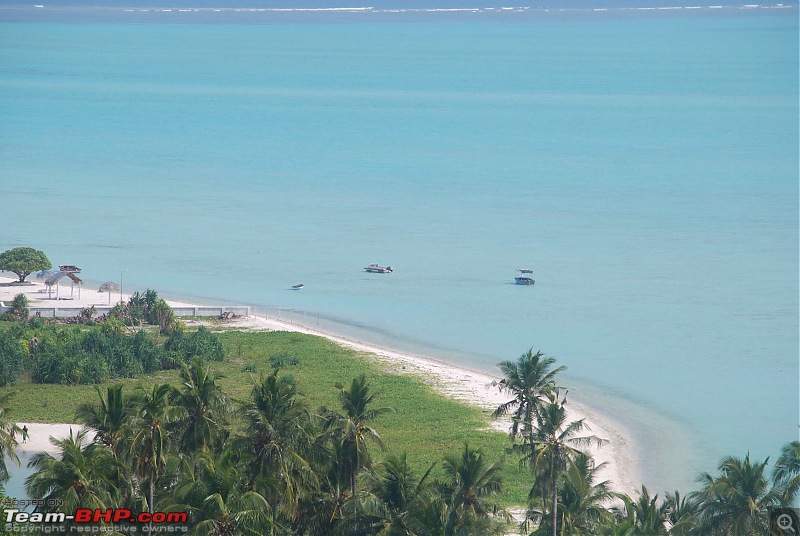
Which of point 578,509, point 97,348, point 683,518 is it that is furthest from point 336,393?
point 683,518

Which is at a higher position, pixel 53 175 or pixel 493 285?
pixel 53 175

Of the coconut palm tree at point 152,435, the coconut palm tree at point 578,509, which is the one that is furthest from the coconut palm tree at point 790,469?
the coconut palm tree at point 152,435

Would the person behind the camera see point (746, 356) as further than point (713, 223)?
No

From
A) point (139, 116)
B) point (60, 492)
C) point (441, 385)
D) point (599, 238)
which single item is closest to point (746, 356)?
point (441, 385)

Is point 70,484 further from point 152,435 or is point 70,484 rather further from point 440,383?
point 440,383

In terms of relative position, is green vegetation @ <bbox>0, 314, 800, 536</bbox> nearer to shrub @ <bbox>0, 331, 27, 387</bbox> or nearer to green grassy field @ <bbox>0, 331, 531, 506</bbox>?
green grassy field @ <bbox>0, 331, 531, 506</bbox>

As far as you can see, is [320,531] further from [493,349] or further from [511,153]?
[511,153]
